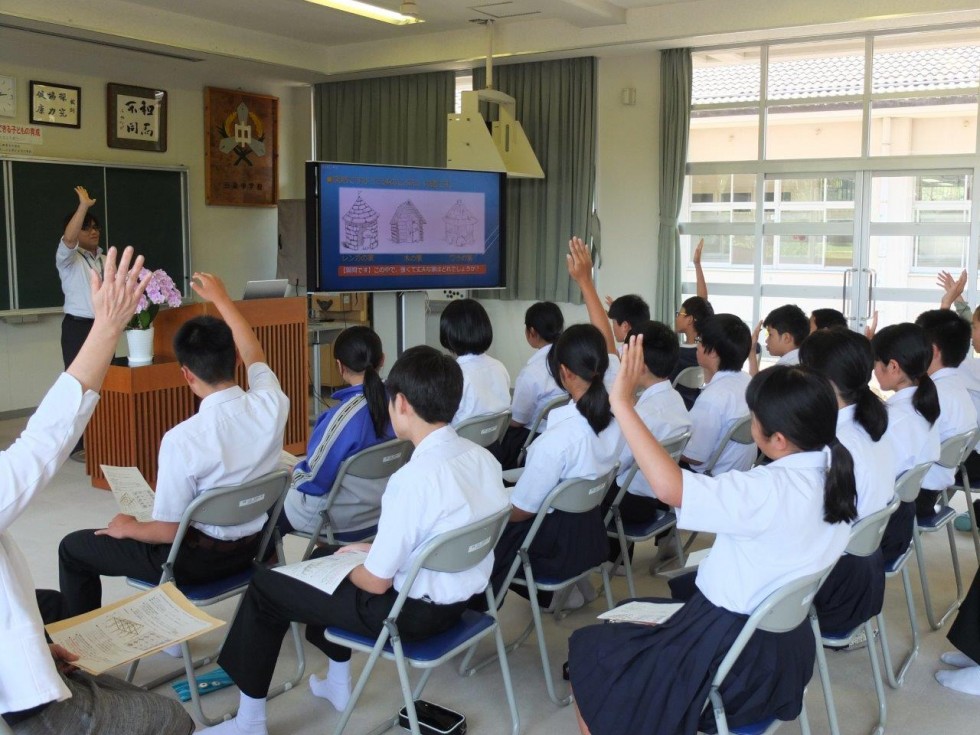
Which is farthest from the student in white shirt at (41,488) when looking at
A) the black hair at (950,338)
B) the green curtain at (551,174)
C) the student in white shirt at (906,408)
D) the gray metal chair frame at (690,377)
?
the green curtain at (551,174)

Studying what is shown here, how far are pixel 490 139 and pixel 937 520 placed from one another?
16.3 feet

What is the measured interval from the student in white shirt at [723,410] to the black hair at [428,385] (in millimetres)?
1643

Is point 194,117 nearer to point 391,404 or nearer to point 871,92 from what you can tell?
point 871,92

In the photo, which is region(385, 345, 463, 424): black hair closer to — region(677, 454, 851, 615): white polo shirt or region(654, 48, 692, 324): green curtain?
region(677, 454, 851, 615): white polo shirt

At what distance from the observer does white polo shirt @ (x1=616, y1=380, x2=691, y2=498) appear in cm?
334

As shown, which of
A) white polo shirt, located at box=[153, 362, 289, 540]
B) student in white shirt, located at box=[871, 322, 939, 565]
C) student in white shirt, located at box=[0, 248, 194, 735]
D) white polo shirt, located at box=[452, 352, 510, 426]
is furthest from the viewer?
white polo shirt, located at box=[452, 352, 510, 426]

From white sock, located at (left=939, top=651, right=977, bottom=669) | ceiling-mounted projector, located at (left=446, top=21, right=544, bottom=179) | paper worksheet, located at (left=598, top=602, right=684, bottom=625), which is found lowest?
white sock, located at (left=939, top=651, right=977, bottom=669)

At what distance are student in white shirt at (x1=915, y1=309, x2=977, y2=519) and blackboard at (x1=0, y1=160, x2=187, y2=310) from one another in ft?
20.0

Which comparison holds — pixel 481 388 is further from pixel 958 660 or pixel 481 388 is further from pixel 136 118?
pixel 136 118

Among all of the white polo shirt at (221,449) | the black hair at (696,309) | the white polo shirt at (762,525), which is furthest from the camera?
the black hair at (696,309)

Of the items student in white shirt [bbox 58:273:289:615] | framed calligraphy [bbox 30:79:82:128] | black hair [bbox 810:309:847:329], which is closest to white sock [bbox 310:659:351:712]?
student in white shirt [bbox 58:273:289:615]

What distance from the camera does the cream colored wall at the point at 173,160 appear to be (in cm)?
710

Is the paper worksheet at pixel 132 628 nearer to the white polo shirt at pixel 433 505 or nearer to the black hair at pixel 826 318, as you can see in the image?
the white polo shirt at pixel 433 505

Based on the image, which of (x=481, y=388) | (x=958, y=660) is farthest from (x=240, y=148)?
(x=958, y=660)
